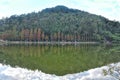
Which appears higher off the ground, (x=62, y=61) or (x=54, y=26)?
(x=62, y=61)

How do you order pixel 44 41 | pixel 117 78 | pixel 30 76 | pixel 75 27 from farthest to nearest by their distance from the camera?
pixel 75 27
pixel 44 41
pixel 30 76
pixel 117 78

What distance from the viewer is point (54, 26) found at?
146125mm

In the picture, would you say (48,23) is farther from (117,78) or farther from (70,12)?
(117,78)

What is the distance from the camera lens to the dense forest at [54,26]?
124875mm

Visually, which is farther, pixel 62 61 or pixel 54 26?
pixel 54 26

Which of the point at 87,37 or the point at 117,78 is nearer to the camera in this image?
the point at 117,78

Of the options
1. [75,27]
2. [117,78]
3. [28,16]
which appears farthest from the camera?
[28,16]

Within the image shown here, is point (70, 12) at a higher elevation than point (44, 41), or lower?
higher

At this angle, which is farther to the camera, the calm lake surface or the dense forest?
the dense forest

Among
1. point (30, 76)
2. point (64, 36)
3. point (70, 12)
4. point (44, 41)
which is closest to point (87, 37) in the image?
point (64, 36)

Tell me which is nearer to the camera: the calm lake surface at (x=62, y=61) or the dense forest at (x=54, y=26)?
the calm lake surface at (x=62, y=61)

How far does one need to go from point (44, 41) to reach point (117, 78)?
384ft

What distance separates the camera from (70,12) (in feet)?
590

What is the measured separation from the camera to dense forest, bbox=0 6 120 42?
410 ft
